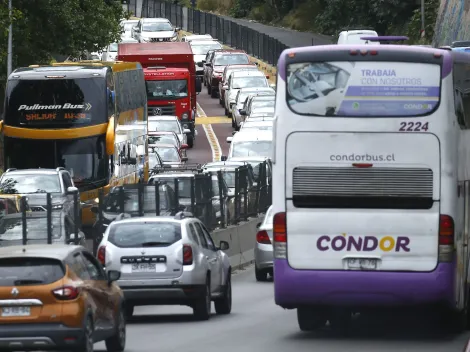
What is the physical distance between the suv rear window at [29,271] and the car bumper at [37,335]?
472mm

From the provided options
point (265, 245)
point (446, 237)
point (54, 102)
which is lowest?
point (265, 245)

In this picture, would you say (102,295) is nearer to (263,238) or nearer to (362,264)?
(362,264)

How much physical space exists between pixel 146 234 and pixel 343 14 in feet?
239

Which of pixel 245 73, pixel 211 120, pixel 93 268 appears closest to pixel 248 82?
pixel 245 73

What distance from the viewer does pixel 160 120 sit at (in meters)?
57.2

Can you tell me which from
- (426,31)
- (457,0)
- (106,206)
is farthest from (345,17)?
(106,206)

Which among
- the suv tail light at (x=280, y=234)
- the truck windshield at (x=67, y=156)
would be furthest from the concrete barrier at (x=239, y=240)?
the suv tail light at (x=280, y=234)

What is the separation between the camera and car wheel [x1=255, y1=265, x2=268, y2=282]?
30.1 metres

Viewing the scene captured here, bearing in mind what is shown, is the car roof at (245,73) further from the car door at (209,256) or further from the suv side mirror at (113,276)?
the suv side mirror at (113,276)

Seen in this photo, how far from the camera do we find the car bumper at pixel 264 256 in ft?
96.0

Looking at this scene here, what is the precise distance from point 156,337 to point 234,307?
17.9 feet

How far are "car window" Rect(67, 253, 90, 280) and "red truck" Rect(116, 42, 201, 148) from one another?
45.0 metres

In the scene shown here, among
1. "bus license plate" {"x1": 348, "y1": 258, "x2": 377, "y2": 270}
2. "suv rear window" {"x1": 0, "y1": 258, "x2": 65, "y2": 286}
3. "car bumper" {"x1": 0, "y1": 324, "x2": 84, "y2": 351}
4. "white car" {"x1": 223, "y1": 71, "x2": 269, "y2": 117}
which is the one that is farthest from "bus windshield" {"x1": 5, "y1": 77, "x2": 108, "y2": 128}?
"white car" {"x1": 223, "y1": 71, "x2": 269, "y2": 117}

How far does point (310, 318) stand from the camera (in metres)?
19.8
